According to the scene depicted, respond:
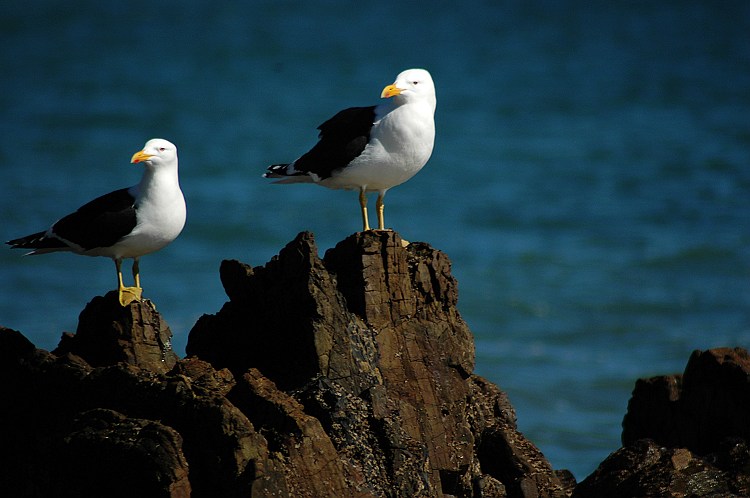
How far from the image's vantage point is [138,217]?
A: 9.28 metres

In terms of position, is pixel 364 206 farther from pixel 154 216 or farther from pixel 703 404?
pixel 703 404

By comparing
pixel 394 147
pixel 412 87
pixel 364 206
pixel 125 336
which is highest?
pixel 412 87

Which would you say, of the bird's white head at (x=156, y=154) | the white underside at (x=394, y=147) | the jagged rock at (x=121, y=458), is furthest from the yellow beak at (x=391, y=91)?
the jagged rock at (x=121, y=458)

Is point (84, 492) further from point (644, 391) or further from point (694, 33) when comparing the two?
point (694, 33)

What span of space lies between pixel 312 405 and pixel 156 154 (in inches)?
106

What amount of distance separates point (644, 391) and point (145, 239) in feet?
14.3

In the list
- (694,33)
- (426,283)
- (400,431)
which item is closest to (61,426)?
(400,431)

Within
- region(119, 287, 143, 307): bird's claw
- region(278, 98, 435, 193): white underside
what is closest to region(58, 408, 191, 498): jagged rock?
region(119, 287, 143, 307): bird's claw

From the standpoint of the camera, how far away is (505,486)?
357 inches

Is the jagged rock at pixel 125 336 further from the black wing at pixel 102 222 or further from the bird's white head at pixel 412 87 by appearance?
the bird's white head at pixel 412 87

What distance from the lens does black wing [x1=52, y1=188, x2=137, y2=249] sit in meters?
9.30

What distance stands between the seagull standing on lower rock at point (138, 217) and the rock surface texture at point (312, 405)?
0.62 metres

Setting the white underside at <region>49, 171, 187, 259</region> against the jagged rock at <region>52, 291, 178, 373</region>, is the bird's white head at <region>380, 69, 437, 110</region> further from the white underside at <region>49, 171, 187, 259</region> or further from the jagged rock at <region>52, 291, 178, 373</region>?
the jagged rock at <region>52, 291, 178, 373</region>

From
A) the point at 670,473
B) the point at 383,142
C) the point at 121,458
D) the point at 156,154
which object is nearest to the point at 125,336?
the point at 156,154
